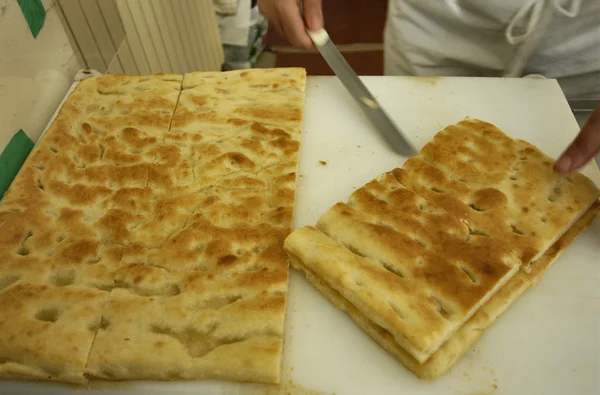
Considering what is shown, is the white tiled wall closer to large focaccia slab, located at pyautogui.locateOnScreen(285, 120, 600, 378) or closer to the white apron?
large focaccia slab, located at pyautogui.locateOnScreen(285, 120, 600, 378)

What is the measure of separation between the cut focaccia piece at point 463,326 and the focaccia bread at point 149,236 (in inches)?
4.3

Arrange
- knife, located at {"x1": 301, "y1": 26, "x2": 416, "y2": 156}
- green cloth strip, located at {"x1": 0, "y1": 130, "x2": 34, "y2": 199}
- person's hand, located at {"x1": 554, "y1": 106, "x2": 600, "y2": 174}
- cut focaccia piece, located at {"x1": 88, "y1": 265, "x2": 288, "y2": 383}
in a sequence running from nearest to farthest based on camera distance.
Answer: cut focaccia piece, located at {"x1": 88, "y1": 265, "x2": 288, "y2": 383}, person's hand, located at {"x1": 554, "y1": 106, "x2": 600, "y2": 174}, green cloth strip, located at {"x1": 0, "y1": 130, "x2": 34, "y2": 199}, knife, located at {"x1": 301, "y1": 26, "x2": 416, "y2": 156}

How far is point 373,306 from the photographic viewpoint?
0.89m

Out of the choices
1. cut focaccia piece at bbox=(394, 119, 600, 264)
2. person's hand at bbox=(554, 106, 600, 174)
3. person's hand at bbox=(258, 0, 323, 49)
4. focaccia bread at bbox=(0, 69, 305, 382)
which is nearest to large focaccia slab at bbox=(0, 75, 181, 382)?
focaccia bread at bbox=(0, 69, 305, 382)

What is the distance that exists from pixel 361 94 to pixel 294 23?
29cm

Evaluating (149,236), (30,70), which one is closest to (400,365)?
(149,236)

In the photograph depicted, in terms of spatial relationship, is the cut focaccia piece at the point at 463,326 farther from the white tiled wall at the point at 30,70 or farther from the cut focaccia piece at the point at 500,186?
the white tiled wall at the point at 30,70

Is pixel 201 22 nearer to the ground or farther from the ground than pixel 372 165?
nearer to the ground

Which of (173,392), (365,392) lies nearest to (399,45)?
(365,392)

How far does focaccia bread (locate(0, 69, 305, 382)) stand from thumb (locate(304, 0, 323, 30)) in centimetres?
17

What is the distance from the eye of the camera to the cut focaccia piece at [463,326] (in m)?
0.87

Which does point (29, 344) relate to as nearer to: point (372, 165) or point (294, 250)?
point (294, 250)

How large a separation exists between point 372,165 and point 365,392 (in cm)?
60

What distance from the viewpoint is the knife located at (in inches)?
51.9
